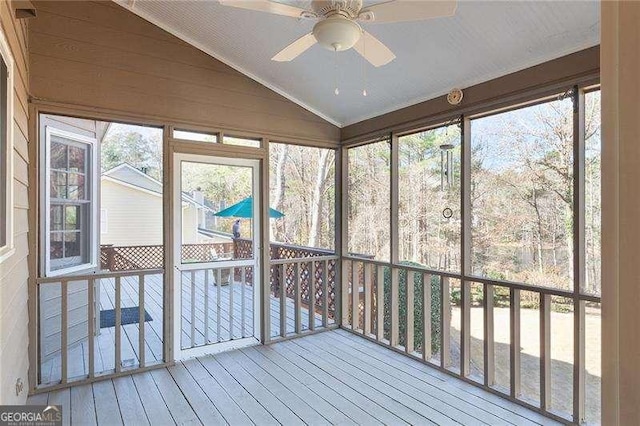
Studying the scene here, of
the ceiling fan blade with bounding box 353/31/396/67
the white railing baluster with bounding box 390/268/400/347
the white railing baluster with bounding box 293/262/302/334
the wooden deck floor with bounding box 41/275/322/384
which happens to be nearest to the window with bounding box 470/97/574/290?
the white railing baluster with bounding box 390/268/400/347

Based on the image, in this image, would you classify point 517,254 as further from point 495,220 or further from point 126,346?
point 126,346

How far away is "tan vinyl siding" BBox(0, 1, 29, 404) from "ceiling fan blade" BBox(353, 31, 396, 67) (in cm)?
183

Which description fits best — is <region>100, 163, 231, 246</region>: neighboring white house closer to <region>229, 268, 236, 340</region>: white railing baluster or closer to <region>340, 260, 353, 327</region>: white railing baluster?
<region>229, 268, 236, 340</region>: white railing baluster

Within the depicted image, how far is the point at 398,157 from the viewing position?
4082 millimetres

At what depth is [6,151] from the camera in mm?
1871

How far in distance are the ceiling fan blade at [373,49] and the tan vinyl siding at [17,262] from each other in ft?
6.02

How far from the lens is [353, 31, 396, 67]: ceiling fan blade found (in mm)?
2154

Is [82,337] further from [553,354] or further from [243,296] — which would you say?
[553,354]

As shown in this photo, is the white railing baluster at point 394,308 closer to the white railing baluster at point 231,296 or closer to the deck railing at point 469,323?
the deck railing at point 469,323

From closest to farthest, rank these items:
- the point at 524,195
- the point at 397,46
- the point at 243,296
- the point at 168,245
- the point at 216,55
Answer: the point at 524,195
the point at 397,46
the point at 168,245
the point at 216,55
the point at 243,296

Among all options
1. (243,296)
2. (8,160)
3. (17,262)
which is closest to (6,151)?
(8,160)

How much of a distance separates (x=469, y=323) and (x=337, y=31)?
104 inches

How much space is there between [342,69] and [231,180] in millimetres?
1598
